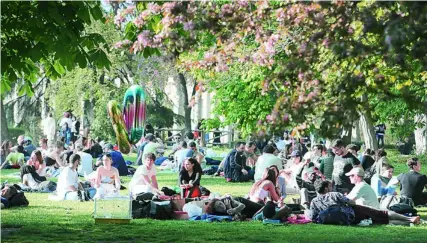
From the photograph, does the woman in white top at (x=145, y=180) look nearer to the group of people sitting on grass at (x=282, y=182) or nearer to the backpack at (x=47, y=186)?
the group of people sitting on grass at (x=282, y=182)

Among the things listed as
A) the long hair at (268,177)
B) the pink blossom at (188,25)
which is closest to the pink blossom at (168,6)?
the pink blossom at (188,25)

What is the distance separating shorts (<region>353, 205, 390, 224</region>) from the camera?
670 inches

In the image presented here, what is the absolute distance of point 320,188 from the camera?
57.2 feet

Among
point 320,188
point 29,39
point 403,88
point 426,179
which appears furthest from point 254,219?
point 403,88

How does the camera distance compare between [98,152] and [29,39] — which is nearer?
[29,39]

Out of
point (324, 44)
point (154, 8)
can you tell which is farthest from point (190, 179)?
point (324, 44)

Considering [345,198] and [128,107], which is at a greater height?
[128,107]

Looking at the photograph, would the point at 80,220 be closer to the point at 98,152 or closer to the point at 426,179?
the point at 426,179

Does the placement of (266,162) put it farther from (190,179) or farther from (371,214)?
(371,214)

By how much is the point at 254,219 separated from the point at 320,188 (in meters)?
1.35

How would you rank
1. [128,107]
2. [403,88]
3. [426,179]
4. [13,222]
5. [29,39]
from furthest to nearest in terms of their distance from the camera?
[128,107] → [426,179] → [13,222] → [29,39] → [403,88]

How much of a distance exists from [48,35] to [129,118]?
88.9 ft

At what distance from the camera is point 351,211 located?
16.9 meters

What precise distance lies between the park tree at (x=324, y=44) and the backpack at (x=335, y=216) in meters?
5.77
